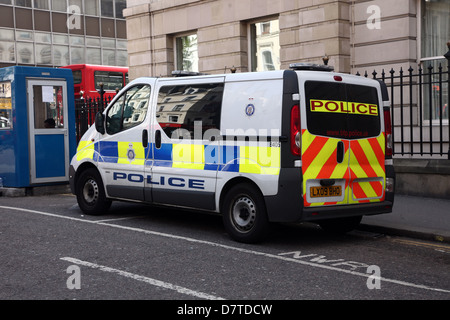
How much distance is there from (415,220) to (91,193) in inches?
186

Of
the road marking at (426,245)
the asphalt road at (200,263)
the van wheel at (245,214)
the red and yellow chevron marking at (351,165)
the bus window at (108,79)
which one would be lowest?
the road marking at (426,245)

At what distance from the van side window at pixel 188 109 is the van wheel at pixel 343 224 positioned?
2.00 meters

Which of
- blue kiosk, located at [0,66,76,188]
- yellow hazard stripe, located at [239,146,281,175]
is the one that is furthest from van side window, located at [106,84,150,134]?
blue kiosk, located at [0,66,76,188]

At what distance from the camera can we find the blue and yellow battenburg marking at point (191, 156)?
7.04 metres

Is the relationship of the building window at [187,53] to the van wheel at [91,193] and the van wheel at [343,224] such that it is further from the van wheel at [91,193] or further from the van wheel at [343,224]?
the van wheel at [343,224]

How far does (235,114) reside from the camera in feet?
24.1

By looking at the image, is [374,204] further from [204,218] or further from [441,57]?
[441,57]

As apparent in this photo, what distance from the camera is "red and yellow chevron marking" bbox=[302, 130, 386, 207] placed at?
6.97 metres

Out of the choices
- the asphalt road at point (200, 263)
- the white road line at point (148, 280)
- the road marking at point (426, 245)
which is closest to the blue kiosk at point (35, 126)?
the asphalt road at point (200, 263)

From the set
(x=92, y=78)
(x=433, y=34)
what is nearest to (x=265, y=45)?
(x=433, y=34)

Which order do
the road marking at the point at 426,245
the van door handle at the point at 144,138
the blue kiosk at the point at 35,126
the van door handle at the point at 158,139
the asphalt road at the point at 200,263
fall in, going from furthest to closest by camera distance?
1. the blue kiosk at the point at 35,126
2. the van door handle at the point at 144,138
3. the van door handle at the point at 158,139
4. the road marking at the point at 426,245
5. the asphalt road at the point at 200,263

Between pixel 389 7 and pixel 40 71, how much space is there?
776 cm

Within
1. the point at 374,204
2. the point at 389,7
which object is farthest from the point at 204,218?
the point at 389,7

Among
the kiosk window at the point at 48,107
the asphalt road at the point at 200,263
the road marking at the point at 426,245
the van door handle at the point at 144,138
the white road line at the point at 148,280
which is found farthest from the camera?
the kiosk window at the point at 48,107
